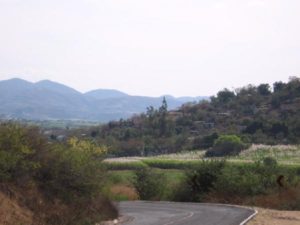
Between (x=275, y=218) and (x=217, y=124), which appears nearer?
(x=275, y=218)

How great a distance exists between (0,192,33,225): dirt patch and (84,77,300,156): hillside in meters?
85.0

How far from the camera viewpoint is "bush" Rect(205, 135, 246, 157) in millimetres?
106000

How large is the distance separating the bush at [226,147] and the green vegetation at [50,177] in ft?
259

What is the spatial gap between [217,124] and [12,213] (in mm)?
123093

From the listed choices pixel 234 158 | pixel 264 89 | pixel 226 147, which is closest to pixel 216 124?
pixel 264 89

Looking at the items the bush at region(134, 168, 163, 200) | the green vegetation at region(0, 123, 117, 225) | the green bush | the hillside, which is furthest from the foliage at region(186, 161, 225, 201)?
the hillside

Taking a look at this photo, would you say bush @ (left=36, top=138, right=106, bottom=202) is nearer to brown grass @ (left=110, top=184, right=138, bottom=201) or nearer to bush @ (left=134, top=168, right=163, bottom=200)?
bush @ (left=134, top=168, right=163, bottom=200)

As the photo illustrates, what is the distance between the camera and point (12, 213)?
1970 centimetres

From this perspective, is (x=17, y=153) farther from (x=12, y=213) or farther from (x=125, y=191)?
(x=125, y=191)

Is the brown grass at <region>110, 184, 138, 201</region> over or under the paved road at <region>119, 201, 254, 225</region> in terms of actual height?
under

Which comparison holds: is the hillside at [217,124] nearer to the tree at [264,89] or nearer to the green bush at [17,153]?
the tree at [264,89]

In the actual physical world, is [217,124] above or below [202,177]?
above

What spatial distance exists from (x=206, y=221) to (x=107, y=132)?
4512 inches

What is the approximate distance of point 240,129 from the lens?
128m
